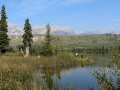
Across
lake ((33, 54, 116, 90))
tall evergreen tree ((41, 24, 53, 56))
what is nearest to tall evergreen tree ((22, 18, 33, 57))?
tall evergreen tree ((41, 24, 53, 56))

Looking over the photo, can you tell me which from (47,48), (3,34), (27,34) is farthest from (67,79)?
(27,34)

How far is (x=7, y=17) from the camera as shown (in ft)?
157

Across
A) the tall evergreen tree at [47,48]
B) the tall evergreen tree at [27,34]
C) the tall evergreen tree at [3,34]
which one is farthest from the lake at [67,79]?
the tall evergreen tree at [27,34]

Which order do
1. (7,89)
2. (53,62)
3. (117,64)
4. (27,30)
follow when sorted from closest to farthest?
(117,64) → (7,89) → (53,62) → (27,30)

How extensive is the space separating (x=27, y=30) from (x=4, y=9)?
7.75m

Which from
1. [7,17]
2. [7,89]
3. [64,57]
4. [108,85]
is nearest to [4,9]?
[7,17]

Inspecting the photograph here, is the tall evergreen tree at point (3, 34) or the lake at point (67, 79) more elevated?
the tall evergreen tree at point (3, 34)

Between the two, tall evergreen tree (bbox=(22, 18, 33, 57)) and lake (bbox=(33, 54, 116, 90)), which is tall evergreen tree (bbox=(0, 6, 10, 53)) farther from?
lake (bbox=(33, 54, 116, 90))

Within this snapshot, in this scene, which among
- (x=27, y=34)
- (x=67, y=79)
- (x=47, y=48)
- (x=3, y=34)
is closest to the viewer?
(x=67, y=79)

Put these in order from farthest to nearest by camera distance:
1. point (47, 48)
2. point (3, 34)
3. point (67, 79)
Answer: point (47, 48)
point (3, 34)
point (67, 79)

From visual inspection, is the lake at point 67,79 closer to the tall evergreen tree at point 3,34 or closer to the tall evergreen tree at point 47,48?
the tall evergreen tree at point 47,48

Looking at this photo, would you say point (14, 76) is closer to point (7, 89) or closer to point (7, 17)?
point (7, 89)

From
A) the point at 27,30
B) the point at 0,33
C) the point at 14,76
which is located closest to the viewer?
the point at 14,76

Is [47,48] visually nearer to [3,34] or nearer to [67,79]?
[3,34]
